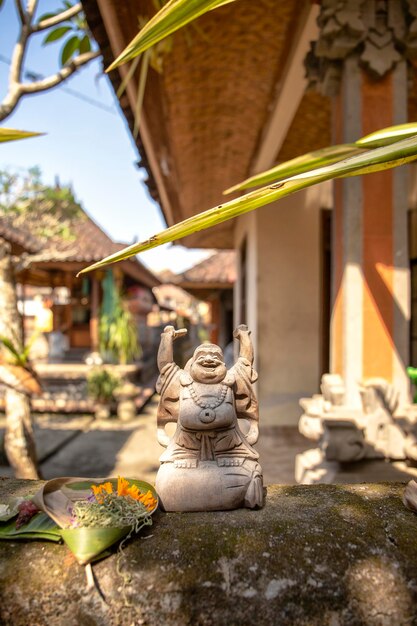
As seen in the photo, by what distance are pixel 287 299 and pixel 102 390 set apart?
3.94 meters

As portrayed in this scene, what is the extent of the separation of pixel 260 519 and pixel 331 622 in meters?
0.37

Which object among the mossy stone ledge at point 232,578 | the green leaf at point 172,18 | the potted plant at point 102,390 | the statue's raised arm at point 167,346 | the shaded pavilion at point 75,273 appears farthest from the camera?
the potted plant at point 102,390

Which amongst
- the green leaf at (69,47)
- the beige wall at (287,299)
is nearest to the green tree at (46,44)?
the green leaf at (69,47)

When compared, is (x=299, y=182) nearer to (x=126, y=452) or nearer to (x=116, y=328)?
(x=126, y=452)

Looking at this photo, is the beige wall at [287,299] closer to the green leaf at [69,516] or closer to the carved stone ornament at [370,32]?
the carved stone ornament at [370,32]

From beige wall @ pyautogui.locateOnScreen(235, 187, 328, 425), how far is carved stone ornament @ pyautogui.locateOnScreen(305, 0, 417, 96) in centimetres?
273

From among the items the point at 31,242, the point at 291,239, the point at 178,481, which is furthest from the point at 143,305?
the point at 178,481

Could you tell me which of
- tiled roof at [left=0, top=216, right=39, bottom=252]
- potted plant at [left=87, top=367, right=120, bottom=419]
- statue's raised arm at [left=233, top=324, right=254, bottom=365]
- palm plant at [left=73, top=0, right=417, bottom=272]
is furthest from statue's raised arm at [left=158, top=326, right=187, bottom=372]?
potted plant at [left=87, top=367, right=120, bottom=419]

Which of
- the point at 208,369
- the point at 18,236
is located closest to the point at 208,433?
the point at 208,369

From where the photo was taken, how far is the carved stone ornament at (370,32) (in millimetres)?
2393

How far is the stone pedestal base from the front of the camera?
1451mm

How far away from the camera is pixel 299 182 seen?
61 centimetres

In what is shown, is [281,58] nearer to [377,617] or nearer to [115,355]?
[377,617]

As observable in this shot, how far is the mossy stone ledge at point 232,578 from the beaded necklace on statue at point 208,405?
0.36 meters
